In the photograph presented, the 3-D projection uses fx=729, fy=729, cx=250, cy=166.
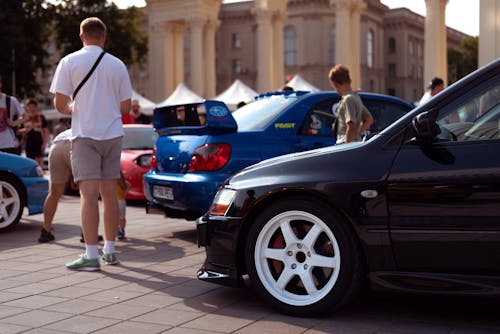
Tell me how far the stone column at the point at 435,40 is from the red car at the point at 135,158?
2689cm

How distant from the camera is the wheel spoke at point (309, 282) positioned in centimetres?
459

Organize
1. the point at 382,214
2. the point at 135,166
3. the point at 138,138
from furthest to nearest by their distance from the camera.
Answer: the point at 138,138 → the point at 135,166 → the point at 382,214

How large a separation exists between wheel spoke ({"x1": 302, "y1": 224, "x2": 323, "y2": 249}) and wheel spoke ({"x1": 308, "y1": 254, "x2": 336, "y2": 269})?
0.26 feet

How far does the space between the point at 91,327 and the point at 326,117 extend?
15.6 ft

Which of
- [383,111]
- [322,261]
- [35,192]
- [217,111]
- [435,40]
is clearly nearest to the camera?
[322,261]

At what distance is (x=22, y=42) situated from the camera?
132 feet

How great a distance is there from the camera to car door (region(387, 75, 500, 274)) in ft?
13.5

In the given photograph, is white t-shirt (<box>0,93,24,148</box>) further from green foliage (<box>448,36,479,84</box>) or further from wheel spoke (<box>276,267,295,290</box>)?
green foliage (<box>448,36,479,84</box>)

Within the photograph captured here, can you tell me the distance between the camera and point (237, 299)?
5191 millimetres

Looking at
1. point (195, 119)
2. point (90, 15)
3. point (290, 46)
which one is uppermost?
point (290, 46)

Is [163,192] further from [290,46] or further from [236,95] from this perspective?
[290,46]

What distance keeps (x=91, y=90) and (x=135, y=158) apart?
19.4 feet

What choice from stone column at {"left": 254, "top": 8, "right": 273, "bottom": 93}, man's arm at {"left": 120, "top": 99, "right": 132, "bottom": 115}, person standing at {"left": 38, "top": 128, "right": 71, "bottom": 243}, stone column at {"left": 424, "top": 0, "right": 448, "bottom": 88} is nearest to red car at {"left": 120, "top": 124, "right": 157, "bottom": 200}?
person standing at {"left": 38, "top": 128, "right": 71, "bottom": 243}

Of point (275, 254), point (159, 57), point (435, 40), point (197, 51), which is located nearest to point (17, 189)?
point (275, 254)
